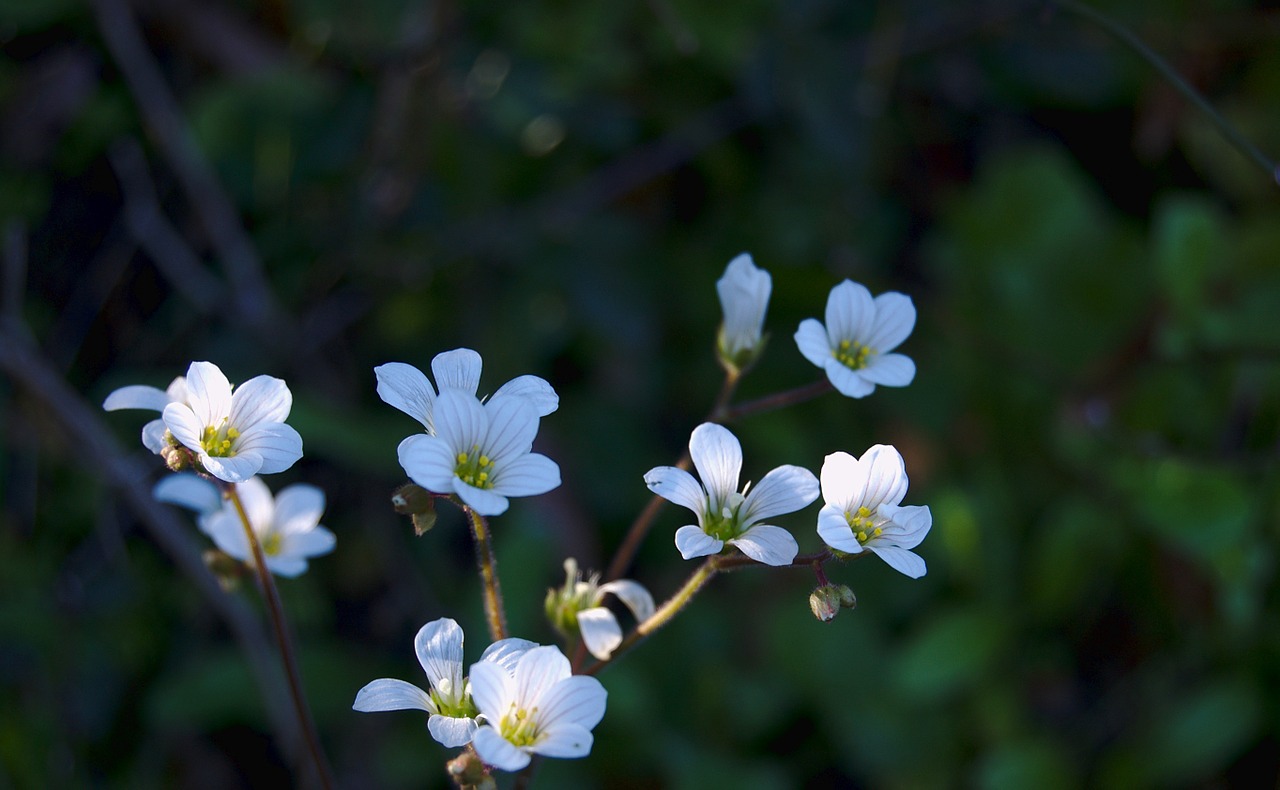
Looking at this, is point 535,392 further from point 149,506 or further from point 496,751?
point 149,506

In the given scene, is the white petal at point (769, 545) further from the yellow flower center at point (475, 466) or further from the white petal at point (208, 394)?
the white petal at point (208, 394)

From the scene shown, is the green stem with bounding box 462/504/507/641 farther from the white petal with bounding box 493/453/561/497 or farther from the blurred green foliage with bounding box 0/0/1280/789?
the blurred green foliage with bounding box 0/0/1280/789

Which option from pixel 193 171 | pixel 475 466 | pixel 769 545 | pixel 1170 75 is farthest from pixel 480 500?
pixel 193 171

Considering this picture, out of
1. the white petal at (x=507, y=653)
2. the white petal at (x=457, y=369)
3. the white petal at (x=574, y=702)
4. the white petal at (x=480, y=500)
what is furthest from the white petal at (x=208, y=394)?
the white petal at (x=574, y=702)

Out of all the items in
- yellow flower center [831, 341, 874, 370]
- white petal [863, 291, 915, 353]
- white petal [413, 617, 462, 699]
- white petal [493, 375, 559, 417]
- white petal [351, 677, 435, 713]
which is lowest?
white petal [351, 677, 435, 713]

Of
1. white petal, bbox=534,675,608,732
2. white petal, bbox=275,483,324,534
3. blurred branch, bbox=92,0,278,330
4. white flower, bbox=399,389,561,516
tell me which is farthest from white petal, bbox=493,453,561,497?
blurred branch, bbox=92,0,278,330

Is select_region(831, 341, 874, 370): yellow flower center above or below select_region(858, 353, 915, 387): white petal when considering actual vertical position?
above
